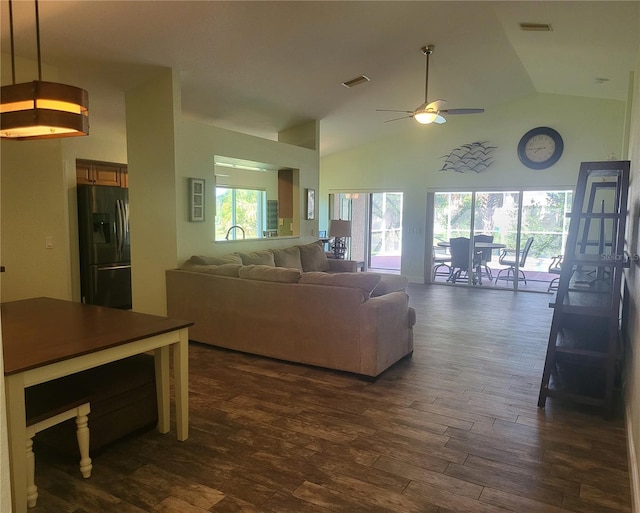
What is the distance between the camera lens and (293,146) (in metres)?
6.77

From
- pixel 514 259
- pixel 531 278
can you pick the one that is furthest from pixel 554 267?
pixel 531 278

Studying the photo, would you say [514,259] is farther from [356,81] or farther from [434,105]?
[356,81]

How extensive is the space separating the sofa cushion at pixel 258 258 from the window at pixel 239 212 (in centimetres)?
238

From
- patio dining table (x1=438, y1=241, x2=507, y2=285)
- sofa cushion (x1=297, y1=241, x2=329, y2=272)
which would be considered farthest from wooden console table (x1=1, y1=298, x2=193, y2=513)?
patio dining table (x1=438, y1=241, x2=507, y2=285)

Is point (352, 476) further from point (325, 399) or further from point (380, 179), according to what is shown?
point (380, 179)

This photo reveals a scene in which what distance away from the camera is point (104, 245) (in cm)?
613

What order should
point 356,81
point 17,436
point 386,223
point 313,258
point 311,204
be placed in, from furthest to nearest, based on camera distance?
point 386,223, point 311,204, point 313,258, point 356,81, point 17,436

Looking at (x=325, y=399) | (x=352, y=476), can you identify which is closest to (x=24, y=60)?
(x=325, y=399)

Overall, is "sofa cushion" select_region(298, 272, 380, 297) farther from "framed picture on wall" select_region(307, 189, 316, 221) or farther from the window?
the window

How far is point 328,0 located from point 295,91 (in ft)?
6.76

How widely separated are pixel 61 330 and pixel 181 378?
2.32ft

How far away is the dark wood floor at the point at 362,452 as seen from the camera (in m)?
2.19

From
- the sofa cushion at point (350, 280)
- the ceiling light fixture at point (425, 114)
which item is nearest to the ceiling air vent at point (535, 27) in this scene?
the ceiling light fixture at point (425, 114)

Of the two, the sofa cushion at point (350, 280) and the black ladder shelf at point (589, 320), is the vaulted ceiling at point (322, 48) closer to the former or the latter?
the black ladder shelf at point (589, 320)
